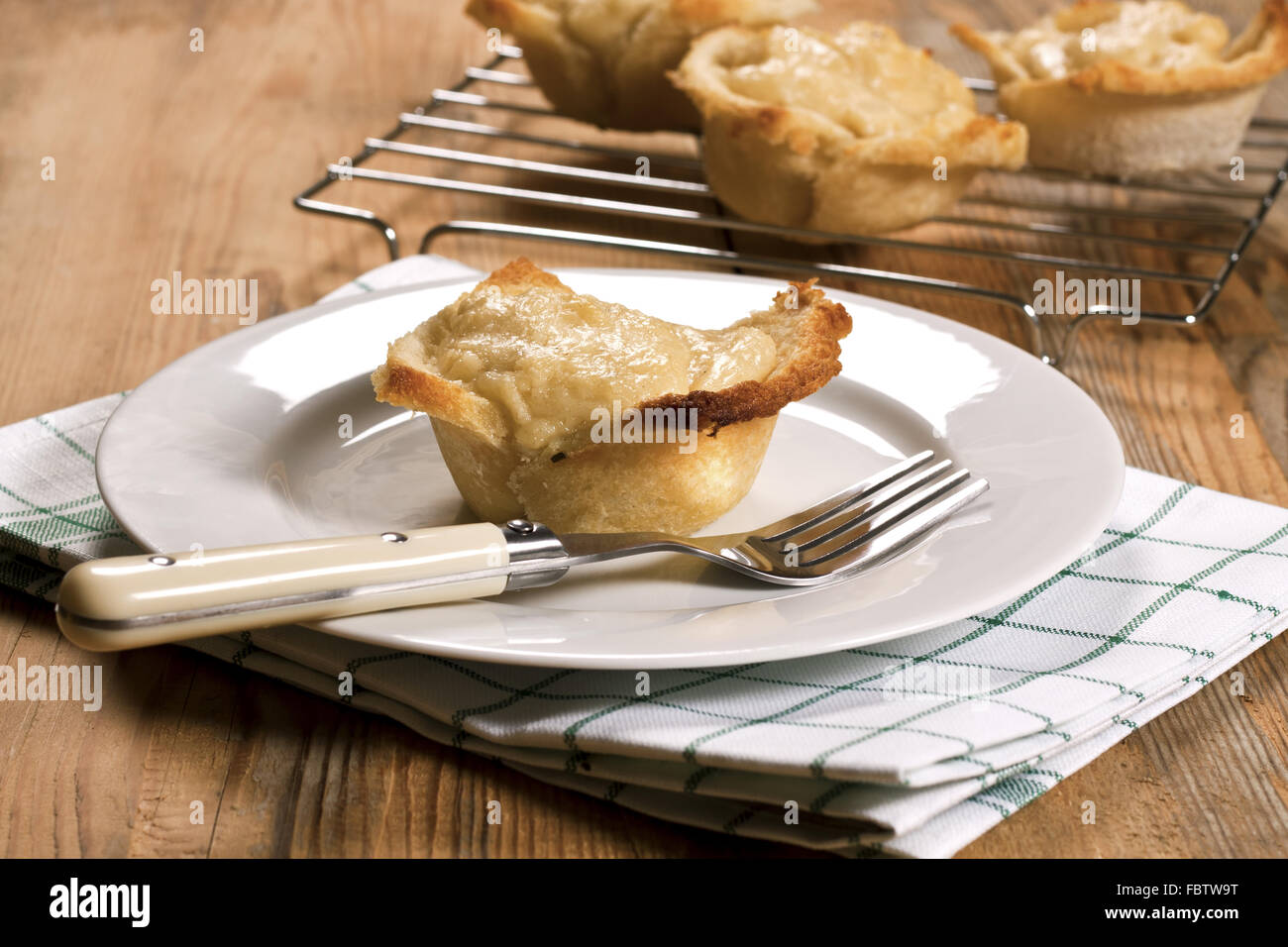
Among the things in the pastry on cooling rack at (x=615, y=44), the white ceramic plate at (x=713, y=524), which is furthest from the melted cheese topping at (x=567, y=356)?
the pastry on cooling rack at (x=615, y=44)

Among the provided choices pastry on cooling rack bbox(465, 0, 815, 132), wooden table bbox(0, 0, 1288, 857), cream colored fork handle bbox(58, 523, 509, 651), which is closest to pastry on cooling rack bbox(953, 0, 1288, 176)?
wooden table bbox(0, 0, 1288, 857)

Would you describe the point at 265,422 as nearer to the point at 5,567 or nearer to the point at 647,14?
the point at 5,567

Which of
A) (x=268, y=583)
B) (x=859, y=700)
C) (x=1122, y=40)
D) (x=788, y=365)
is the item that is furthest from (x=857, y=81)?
(x=268, y=583)

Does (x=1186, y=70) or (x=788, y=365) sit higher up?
(x=1186, y=70)

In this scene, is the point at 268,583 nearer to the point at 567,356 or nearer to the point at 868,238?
the point at 567,356

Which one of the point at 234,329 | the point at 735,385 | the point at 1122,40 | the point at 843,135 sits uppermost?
the point at 1122,40

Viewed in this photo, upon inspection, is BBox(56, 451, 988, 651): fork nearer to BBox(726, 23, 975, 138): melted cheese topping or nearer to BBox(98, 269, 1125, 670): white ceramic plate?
BBox(98, 269, 1125, 670): white ceramic plate

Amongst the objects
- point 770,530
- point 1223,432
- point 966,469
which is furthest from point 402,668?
point 1223,432

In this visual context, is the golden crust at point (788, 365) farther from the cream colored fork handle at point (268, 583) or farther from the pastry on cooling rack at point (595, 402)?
the cream colored fork handle at point (268, 583)
